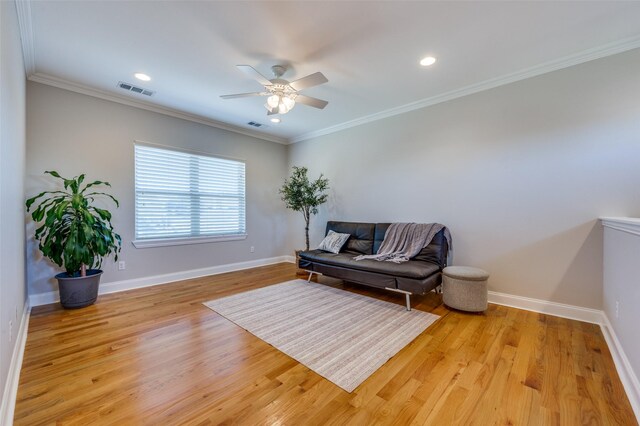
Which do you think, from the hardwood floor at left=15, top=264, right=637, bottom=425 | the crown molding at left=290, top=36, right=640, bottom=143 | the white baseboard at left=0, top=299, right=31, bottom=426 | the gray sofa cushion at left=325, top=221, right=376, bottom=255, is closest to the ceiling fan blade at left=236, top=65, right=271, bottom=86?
the crown molding at left=290, top=36, right=640, bottom=143

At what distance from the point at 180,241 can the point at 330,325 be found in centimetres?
296

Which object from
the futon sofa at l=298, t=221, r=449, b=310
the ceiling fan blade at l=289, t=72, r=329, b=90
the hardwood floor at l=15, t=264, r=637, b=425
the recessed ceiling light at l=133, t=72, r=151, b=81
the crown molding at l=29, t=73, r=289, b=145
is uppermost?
the recessed ceiling light at l=133, t=72, r=151, b=81

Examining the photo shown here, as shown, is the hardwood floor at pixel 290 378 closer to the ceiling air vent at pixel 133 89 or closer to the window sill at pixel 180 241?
the window sill at pixel 180 241

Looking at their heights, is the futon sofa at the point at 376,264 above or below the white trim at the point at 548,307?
above

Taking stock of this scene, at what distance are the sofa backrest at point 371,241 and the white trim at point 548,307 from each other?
0.72 meters

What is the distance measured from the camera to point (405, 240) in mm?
3703

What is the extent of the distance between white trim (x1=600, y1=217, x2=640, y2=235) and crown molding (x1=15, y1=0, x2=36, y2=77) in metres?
4.46

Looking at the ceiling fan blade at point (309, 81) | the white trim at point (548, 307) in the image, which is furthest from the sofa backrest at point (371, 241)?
the ceiling fan blade at point (309, 81)

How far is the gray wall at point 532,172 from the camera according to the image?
2557 mm

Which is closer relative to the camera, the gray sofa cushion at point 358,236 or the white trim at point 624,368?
the white trim at point 624,368

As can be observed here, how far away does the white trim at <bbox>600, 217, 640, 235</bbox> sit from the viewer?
1597 millimetres

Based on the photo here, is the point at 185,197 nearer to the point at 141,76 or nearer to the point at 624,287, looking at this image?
the point at 141,76

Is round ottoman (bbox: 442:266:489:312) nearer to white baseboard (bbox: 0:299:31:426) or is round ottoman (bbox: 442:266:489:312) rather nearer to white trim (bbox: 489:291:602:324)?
white trim (bbox: 489:291:602:324)

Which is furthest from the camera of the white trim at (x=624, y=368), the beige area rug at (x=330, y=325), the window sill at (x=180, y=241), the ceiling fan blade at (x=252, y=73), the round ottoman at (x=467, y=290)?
the window sill at (x=180, y=241)
